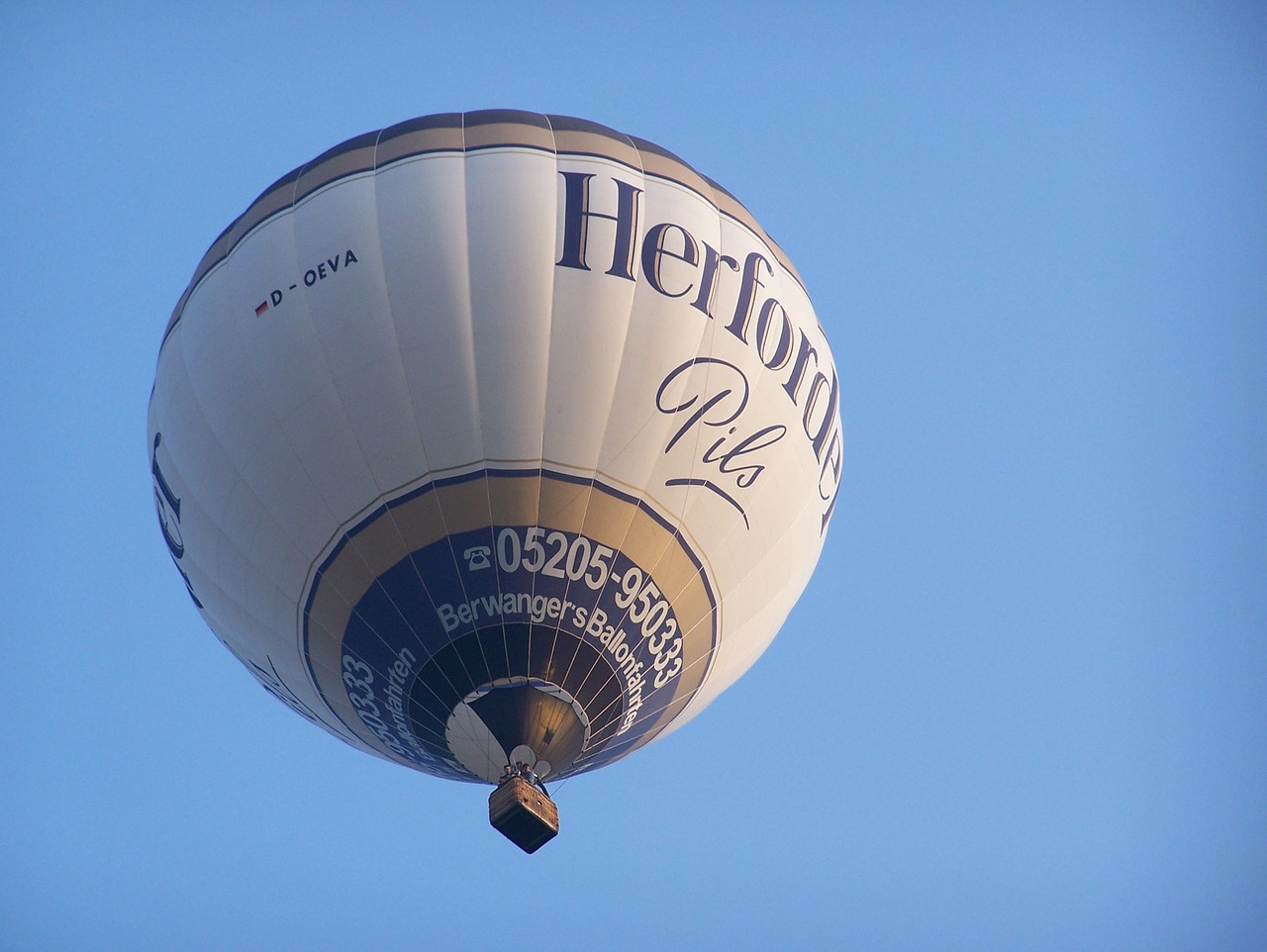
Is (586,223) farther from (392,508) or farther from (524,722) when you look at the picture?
(524,722)

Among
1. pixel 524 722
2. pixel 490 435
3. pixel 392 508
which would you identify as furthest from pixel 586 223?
pixel 524 722

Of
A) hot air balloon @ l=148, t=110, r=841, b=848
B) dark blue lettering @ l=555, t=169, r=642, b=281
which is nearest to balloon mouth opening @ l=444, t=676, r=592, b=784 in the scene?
hot air balloon @ l=148, t=110, r=841, b=848

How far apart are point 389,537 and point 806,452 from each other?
3.45 m

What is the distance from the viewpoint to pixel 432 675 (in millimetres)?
11820

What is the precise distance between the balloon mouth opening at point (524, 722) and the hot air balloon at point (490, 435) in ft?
0.06

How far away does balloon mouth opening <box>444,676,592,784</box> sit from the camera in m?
11.8

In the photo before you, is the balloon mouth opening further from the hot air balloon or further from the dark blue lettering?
the dark blue lettering

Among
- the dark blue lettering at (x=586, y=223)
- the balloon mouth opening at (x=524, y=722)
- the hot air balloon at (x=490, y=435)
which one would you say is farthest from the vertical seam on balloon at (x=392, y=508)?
the dark blue lettering at (x=586, y=223)

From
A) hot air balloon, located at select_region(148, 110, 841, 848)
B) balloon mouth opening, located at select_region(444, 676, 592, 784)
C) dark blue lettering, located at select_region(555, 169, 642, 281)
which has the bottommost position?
balloon mouth opening, located at select_region(444, 676, 592, 784)

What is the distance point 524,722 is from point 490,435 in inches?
83.4

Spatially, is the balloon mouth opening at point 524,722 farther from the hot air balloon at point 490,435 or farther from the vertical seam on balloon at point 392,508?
the vertical seam on balloon at point 392,508

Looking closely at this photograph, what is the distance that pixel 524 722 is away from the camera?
466 inches

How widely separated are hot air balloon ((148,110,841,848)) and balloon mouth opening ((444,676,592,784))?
0.02 m

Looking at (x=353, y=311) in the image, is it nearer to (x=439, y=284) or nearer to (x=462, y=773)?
(x=439, y=284)
